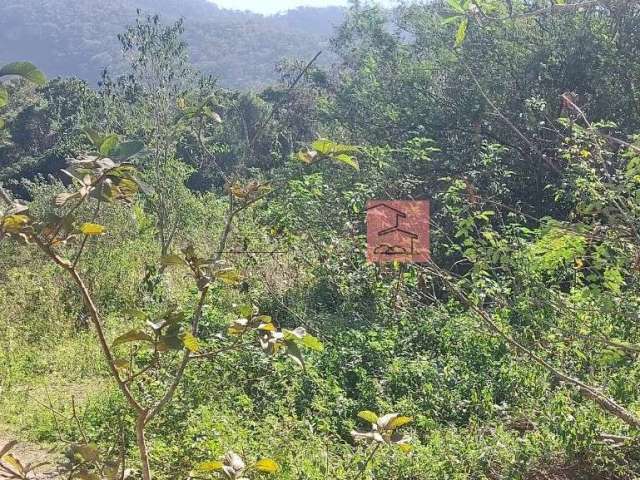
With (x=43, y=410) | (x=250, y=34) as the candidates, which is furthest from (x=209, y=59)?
(x=43, y=410)

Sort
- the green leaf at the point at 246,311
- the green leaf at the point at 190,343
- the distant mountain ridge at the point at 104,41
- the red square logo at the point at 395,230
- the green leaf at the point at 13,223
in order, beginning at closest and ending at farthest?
the green leaf at the point at 13,223 < the green leaf at the point at 190,343 < the green leaf at the point at 246,311 < the red square logo at the point at 395,230 < the distant mountain ridge at the point at 104,41

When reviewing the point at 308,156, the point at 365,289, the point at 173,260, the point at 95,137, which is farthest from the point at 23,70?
the point at 365,289

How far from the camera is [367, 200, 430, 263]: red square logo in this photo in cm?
441

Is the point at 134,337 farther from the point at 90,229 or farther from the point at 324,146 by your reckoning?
the point at 324,146

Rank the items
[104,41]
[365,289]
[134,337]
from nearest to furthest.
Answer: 1. [134,337]
2. [365,289]
3. [104,41]

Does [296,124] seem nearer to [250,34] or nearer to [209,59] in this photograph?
[209,59]

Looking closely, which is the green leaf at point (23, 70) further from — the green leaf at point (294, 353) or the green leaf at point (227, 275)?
the green leaf at point (294, 353)

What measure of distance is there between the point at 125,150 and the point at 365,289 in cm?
367

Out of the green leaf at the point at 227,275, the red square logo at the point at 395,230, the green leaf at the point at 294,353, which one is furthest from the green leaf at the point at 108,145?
the red square logo at the point at 395,230

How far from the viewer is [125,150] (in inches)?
38.9

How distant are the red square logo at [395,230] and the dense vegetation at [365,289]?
0.49 ft

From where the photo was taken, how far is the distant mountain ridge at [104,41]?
165 feet

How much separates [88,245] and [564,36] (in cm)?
551

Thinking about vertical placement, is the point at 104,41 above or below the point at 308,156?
above
